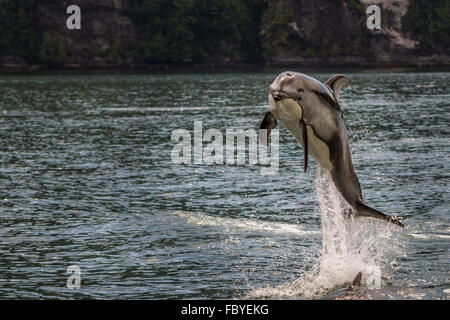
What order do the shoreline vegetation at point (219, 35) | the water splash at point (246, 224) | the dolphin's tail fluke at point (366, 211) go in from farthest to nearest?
the shoreline vegetation at point (219, 35)
the water splash at point (246, 224)
the dolphin's tail fluke at point (366, 211)

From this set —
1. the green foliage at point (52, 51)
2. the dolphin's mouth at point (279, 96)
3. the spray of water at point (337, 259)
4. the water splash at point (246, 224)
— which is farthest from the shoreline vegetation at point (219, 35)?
the dolphin's mouth at point (279, 96)

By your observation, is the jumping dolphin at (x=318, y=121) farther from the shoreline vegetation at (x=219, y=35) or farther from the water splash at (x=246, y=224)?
the shoreline vegetation at (x=219, y=35)

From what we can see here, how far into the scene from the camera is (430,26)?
180 meters

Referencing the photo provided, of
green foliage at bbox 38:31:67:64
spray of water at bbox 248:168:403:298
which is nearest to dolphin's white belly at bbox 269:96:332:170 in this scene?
spray of water at bbox 248:168:403:298

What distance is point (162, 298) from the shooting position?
1596 cm

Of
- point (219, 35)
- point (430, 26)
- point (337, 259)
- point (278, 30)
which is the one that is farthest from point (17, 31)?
point (337, 259)

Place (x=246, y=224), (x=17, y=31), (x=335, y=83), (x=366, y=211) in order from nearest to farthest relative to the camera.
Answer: (x=335, y=83)
(x=366, y=211)
(x=246, y=224)
(x=17, y=31)

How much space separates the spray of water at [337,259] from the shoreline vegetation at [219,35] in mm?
149576

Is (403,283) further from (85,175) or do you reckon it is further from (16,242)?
(85,175)

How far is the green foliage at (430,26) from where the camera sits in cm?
18100

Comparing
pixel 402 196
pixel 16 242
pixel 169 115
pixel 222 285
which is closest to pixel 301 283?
pixel 222 285

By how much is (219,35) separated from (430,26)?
1813 inches

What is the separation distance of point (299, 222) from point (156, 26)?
169 metres

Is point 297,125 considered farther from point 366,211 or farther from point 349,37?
point 349,37
